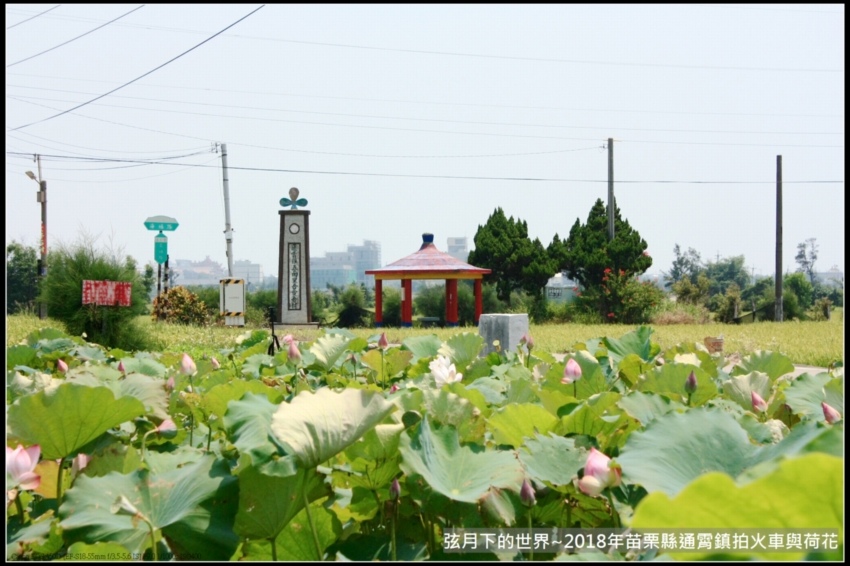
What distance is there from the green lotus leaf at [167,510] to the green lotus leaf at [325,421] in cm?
15

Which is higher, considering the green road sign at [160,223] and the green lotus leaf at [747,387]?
the green road sign at [160,223]

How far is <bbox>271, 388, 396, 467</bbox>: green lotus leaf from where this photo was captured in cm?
85

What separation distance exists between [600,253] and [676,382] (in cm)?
1984

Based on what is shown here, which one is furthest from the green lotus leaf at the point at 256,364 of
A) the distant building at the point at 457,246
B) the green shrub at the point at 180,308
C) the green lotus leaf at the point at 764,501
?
the distant building at the point at 457,246

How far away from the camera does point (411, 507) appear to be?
1.00 m

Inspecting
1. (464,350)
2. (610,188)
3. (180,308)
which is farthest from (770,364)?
(610,188)

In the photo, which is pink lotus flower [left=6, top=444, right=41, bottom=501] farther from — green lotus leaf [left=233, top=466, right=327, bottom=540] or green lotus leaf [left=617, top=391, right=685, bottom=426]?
green lotus leaf [left=617, top=391, right=685, bottom=426]

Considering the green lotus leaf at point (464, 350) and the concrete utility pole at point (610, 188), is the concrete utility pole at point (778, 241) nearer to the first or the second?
the concrete utility pole at point (610, 188)

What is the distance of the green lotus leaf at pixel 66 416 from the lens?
3.44 ft

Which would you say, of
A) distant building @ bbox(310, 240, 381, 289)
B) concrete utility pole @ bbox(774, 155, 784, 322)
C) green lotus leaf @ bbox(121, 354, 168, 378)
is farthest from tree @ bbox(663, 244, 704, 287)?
distant building @ bbox(310, 240, 381, 289)

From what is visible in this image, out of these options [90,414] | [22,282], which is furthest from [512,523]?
[22,282]

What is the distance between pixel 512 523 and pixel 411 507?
0.45 ft

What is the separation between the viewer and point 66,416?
3.54 feet

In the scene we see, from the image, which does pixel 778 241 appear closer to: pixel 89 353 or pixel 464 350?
pixel 464 350
